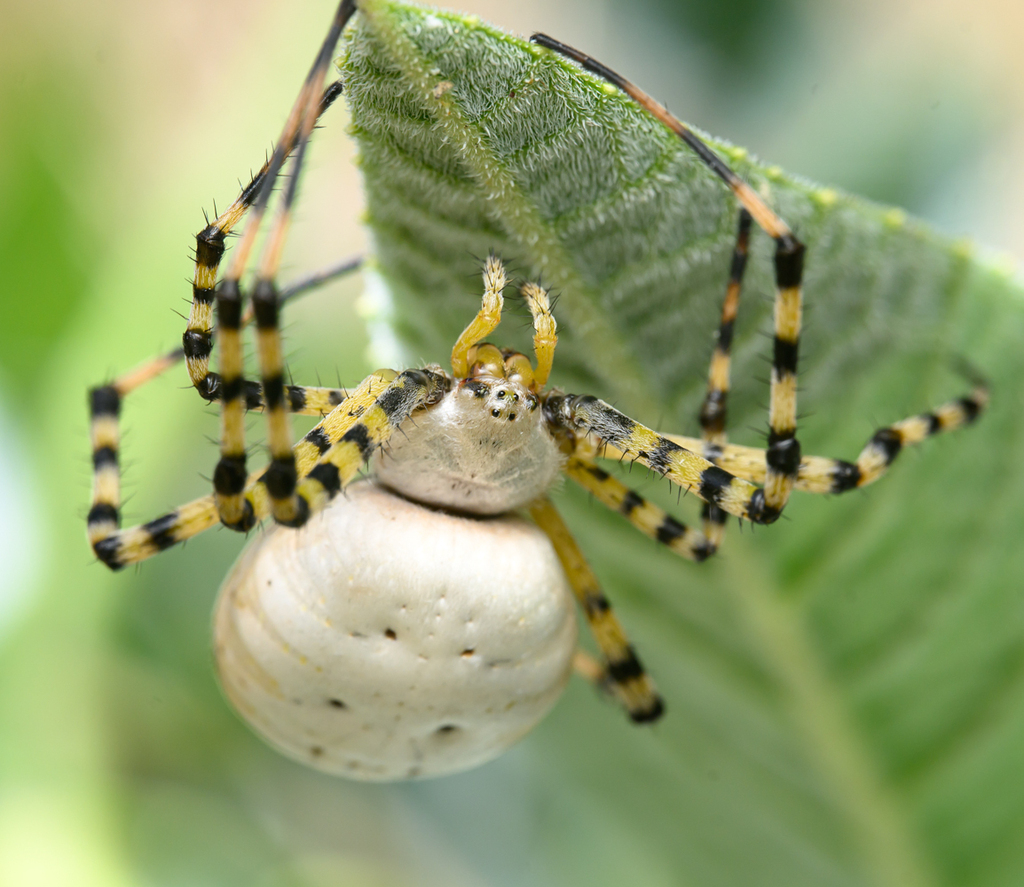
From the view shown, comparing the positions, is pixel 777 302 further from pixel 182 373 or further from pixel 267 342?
pixel 182 373

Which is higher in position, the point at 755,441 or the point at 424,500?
the point at 755,441

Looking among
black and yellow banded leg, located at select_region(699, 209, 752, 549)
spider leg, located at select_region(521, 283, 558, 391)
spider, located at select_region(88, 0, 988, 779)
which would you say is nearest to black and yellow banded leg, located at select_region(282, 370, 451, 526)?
spider, located at select_region(88, 0, 988, 779)

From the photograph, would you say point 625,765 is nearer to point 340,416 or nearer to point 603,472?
point 603,472

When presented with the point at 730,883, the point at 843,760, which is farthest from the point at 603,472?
the point at 730,883

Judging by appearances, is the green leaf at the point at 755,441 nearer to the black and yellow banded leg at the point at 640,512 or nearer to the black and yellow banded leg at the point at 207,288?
the black and yellow banded leg at the point at 640,512

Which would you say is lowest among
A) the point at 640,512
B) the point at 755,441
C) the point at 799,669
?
the point at 799,669

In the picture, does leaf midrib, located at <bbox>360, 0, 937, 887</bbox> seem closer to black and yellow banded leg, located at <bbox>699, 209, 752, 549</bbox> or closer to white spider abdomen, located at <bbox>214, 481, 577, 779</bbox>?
black and yellow banded leg, located at <bbox>699, 209, 752, 549</bbox>

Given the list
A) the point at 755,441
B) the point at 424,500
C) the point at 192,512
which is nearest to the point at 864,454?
the point at 755,441
